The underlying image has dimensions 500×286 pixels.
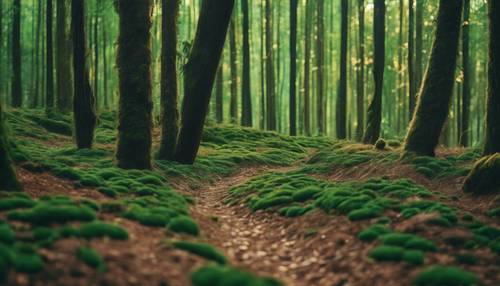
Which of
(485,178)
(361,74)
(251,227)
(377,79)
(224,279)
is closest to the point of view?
(224,279)

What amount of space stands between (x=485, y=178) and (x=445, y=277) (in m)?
5.82

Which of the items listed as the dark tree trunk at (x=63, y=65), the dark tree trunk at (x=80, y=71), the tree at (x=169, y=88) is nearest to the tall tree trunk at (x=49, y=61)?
the dark tree trunk at (x=63, y=65)

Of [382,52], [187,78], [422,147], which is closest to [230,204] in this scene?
[187,78]

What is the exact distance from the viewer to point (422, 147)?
1554 centimetres

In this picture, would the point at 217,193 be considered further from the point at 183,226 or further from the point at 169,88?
the point at 183,226

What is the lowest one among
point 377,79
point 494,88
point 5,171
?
point 5,171

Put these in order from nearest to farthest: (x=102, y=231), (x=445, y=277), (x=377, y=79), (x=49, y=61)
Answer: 1. (x=445, y=277)
2. (x=102, y=231)
3. (x=377, y=79)
4. (x=49, y=61)

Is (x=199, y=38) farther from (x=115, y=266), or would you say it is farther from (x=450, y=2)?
(x=115, y=266)

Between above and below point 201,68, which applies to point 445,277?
below

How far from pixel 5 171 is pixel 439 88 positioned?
12.6 m

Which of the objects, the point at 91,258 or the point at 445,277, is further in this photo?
the point at 445,277

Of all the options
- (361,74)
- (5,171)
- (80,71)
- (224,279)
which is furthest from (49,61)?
(224,279)

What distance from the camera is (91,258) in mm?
5828

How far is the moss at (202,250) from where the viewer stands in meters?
7.16
